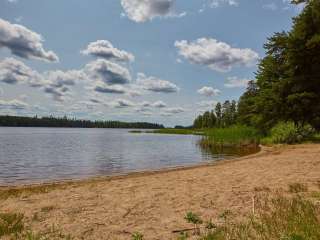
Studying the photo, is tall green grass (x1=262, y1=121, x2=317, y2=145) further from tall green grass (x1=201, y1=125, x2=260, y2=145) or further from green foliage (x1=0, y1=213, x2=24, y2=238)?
green foliage (x1=0, y1=213, x2=24, y2=238)

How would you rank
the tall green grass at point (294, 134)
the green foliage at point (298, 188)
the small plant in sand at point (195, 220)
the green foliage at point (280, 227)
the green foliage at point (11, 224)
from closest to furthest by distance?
the green foliage at point (280, 227) < the green foliage at point (11, 224) < the small plant in sand at point (195, 220) < the green foliage at point (298, 188) < the tall green grass at point (294, 134)

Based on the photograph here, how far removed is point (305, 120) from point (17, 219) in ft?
94.2

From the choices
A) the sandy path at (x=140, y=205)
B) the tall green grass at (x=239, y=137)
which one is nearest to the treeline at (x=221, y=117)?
the tall green grass at (x=239, y=137)

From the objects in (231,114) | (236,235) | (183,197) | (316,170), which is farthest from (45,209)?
(231,114)

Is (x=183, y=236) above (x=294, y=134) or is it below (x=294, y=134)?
below

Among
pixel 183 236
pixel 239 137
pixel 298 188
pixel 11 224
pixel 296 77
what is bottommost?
pixel 11 224

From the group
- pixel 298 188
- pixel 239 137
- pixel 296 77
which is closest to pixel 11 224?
pixel 298 188

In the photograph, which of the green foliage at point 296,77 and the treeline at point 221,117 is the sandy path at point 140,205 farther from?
the treeline at point 221,117

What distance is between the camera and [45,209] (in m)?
8.73

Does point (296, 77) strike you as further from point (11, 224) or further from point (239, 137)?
point (11, 224)

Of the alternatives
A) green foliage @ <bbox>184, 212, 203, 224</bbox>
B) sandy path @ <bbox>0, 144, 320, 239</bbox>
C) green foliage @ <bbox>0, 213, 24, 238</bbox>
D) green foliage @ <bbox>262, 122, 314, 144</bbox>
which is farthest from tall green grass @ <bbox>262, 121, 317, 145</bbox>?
green foliage @ <bbox>0, 213, 24, 238</bbox>

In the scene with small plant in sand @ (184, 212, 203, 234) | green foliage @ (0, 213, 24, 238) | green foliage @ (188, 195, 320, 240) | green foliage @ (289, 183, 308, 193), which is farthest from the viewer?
green foliage @ (289, 183, 308, 193)

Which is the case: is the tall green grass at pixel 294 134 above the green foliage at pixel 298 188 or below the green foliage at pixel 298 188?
above

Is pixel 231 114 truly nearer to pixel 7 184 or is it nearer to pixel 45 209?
pixel 7 184
